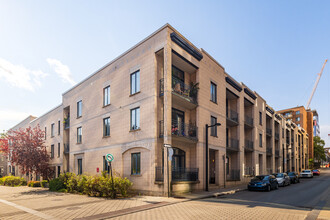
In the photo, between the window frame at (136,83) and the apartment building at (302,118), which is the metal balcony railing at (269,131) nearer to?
the window frame at (136,83)

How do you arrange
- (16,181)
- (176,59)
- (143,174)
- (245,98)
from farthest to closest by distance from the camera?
(16,181) → (245,98) → (176,59) → (143,174)

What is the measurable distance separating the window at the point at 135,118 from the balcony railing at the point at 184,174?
441 cm

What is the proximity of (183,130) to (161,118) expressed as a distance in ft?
7.59

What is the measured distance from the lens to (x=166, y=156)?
1606 centimetres

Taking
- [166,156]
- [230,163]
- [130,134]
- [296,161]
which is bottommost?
[296,161]

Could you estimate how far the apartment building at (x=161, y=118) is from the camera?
17.3 m

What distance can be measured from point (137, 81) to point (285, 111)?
89075 millimetres

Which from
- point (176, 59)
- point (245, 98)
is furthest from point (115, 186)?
point (245, 98)

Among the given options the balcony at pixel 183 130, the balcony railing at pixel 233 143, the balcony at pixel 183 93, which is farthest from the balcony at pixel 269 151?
the balcony at pixel 183 93

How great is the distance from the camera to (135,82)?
19641 mm

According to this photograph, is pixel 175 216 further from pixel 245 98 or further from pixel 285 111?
pixel 285 111

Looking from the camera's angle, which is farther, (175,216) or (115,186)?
(115,186)

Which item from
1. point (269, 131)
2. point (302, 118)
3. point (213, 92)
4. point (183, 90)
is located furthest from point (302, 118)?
point (183, 90)

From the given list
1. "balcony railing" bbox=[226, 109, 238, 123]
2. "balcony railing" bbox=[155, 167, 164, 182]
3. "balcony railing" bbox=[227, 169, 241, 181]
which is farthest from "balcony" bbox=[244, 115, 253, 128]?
"balcony railing" bbox=[155, 167, 164, 182]
